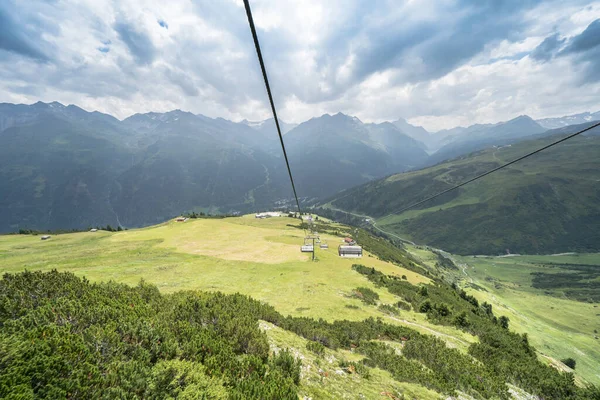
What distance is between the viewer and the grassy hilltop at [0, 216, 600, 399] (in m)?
12.1

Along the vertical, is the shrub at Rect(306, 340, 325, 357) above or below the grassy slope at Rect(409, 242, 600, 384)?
above

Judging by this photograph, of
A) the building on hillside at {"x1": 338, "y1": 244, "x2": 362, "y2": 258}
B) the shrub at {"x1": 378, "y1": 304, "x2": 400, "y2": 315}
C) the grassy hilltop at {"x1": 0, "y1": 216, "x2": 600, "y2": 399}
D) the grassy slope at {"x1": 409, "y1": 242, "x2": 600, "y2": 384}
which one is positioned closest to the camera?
the grassy hilltop at {"x1": 0, "y1": 216, "x2": 600, "y2": 399}

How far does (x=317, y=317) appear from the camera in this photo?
2361cm

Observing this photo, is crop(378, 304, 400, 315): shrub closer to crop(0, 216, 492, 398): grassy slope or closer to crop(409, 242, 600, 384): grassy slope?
crop(0, 216, 492, 398): grassy slope

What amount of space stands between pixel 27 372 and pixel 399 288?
136 ft

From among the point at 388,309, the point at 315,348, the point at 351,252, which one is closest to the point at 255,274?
the point at 388,309

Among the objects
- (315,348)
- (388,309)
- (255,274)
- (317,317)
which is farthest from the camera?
(255,274)

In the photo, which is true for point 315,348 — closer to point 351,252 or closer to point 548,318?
point 351,252

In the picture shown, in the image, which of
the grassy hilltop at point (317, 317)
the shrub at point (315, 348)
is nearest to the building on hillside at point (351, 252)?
the grassy hilltop at point (317, 317)

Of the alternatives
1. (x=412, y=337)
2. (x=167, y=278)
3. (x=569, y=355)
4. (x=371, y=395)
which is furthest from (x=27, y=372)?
(x=569, y=355)

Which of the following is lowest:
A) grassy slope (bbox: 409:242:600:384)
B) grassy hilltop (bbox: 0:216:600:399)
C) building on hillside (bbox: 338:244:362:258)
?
grassy slope (bbox: 409:242:600:384)

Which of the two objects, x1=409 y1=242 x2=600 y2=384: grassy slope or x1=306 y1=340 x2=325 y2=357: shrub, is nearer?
x1=306 y1=340 x2=325 y2=357: shrub

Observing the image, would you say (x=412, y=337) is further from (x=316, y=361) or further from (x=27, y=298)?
(x=27, y=298)

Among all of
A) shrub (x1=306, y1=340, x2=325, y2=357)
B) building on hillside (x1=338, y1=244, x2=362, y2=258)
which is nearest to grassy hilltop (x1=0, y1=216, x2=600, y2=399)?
shrub (x1=306, y1=340, x2=325, y2=357)
